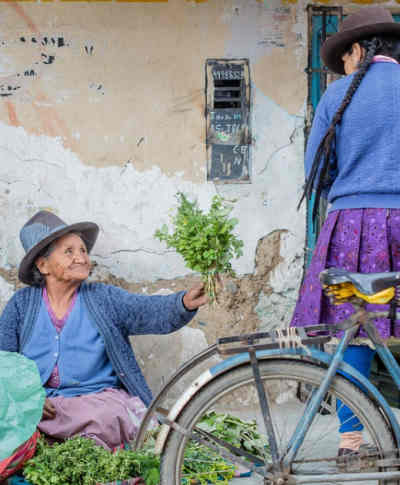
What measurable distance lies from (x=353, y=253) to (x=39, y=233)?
162 centimetres

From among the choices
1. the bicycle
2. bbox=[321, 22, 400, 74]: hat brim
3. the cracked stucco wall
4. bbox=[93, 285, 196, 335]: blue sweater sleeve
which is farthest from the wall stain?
the bicycle

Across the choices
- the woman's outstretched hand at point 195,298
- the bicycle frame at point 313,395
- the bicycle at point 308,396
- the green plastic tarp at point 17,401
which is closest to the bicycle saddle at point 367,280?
the bicycle at point 308,396

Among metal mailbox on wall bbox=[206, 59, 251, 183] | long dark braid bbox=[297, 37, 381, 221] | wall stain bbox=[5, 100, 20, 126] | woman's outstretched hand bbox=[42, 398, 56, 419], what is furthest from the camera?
metal mailbox on wall bbox=[206, 59, 251, 183]

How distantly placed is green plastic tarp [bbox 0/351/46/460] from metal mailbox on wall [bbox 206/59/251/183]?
1765mm

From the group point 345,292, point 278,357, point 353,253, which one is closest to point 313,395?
point 278,357

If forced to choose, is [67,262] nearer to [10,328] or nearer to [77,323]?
[77,323]

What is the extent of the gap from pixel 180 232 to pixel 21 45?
6.21 ft

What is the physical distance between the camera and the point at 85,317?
10.8 ft

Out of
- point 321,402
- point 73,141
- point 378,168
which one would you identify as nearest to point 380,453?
point 321,402

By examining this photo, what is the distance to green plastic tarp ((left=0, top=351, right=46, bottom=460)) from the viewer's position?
252 centimetres

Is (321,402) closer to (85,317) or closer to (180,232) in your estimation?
(180,232)

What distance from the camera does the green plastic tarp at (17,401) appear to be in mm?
2516

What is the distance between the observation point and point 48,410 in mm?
2934

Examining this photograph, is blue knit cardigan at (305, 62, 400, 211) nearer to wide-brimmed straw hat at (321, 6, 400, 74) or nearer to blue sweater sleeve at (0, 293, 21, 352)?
wide-brimmed straw hat at (321, 6, 400, 74)
